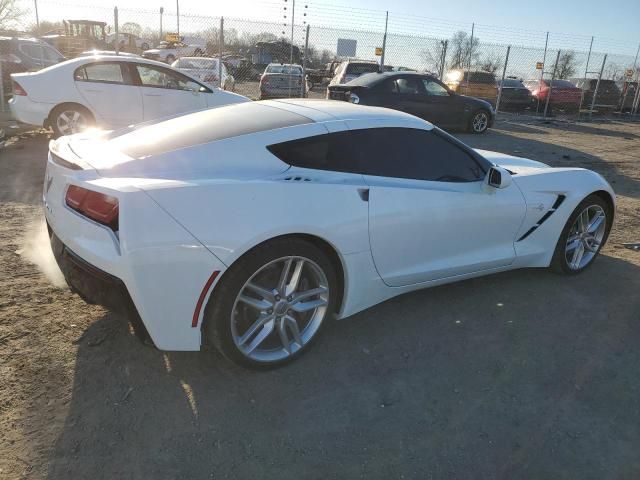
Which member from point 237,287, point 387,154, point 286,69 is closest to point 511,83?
point 286,69

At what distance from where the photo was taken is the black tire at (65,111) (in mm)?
8367

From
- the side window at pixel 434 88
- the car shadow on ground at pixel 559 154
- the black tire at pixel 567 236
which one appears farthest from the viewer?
the side window at pixel 434 88

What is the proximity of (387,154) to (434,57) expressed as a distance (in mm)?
18036

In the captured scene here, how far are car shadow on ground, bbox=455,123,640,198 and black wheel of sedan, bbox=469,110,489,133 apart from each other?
0.82 ft

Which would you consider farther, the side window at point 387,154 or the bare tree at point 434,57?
the bare tree at point 434,57

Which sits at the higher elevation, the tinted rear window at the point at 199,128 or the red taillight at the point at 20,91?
the tinted rear window at the point at 199,128

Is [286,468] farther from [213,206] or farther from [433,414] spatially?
[213,206]

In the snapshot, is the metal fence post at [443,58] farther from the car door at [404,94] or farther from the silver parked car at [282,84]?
the car door at [404,94]

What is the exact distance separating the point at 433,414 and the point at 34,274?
2965mm

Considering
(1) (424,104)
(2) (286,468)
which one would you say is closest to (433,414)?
(2) (286,468)

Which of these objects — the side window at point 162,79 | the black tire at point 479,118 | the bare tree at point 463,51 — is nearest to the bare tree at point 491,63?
the bare tree at point 463,51

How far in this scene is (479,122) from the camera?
14148 mm

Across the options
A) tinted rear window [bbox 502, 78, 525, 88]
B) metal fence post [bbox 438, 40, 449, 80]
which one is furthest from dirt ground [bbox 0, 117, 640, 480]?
tinted rear window [bbox 502, 78, 525, 88]

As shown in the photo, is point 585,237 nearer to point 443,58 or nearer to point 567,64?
point 443,58
